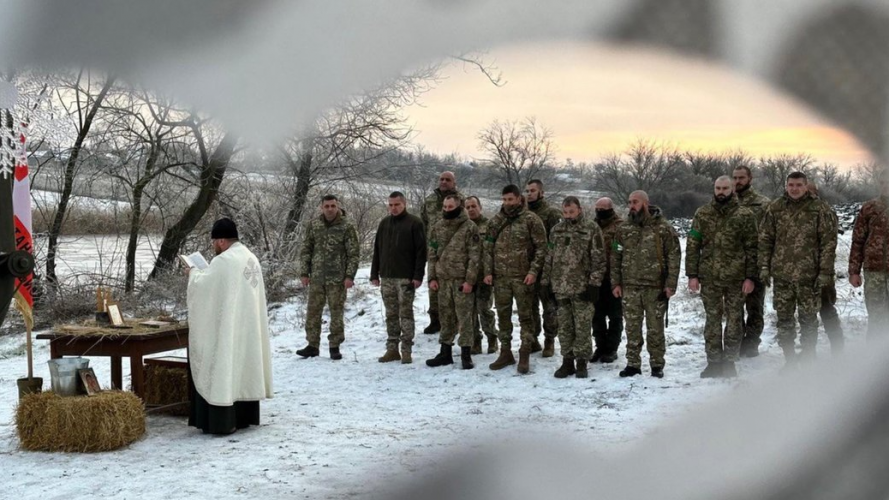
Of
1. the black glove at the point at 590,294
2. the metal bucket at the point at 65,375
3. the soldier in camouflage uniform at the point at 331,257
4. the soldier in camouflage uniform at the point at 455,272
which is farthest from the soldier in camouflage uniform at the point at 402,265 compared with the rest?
the metal bucket at the point at 65,375

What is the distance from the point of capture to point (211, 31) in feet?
1.94

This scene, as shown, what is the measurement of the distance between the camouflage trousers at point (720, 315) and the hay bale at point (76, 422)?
14.3 ft

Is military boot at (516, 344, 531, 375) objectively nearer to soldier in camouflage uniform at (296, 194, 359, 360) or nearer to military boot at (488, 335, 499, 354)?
military boot at (488, 335, 499, 354)

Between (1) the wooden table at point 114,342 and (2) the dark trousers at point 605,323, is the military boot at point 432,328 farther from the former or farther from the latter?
(1) the wooden table at point 114,342

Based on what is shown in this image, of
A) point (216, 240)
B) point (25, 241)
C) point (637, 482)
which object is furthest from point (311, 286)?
point (637, 482)

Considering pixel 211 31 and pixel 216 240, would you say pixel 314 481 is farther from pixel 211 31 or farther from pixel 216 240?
pixel 211 31

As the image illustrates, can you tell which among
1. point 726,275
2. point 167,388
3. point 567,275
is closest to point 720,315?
point 726,275

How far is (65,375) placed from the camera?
5102 millimetres

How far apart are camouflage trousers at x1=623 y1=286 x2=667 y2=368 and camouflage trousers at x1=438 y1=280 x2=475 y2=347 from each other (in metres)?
1.52

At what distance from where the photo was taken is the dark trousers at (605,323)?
7.29 metres

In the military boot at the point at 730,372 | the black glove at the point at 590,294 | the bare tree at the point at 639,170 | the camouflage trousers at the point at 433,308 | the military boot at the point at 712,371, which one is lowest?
the camouflage trousers at the point at 433,308

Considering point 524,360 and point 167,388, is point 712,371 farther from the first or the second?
point 167,388

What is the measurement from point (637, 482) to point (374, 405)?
5.59 meters

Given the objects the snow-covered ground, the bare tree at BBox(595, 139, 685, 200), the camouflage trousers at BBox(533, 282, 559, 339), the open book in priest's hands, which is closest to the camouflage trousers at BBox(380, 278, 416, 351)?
the snow-covered ground
